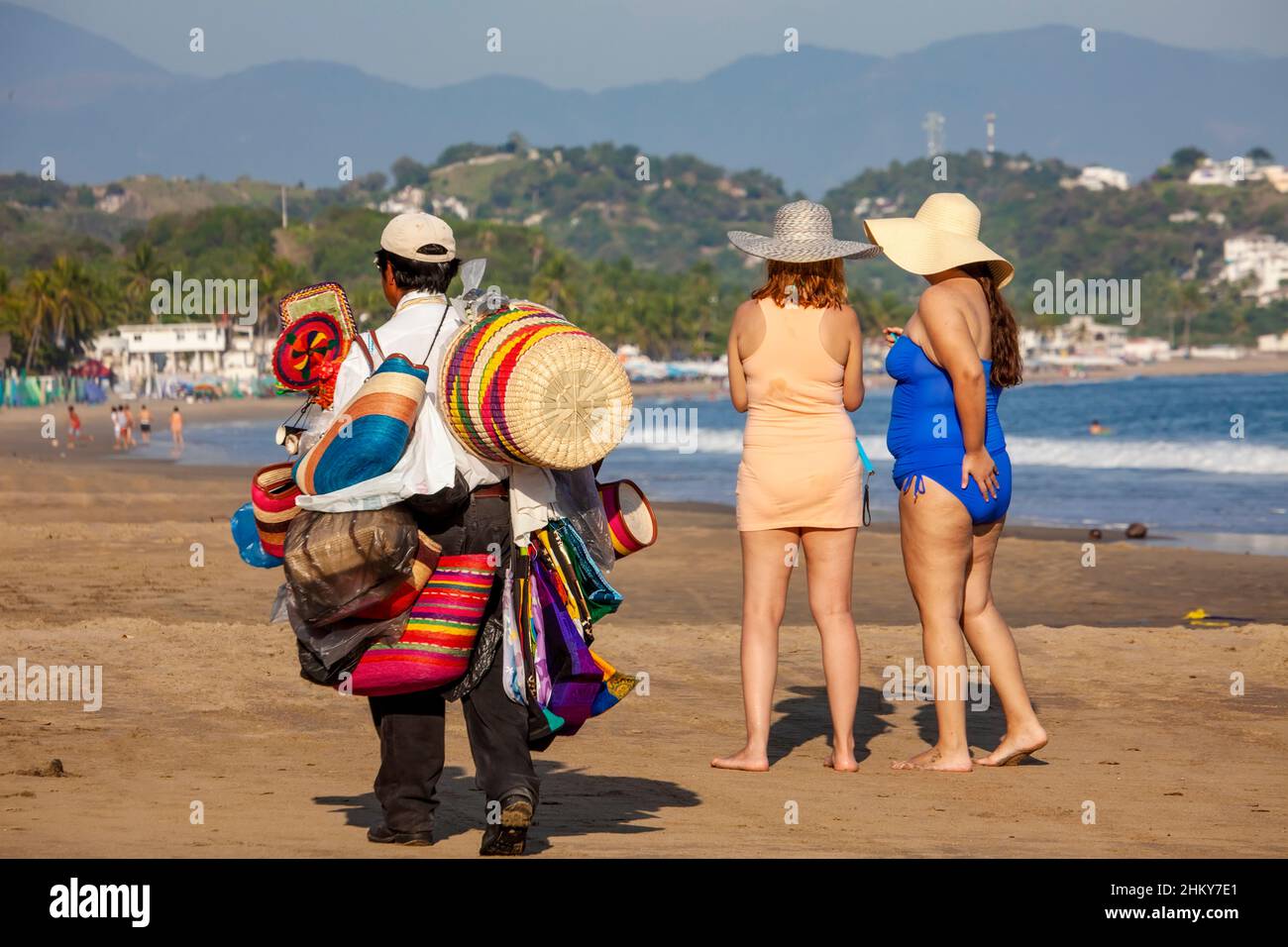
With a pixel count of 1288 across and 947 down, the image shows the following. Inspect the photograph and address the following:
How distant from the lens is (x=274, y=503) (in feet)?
17.2

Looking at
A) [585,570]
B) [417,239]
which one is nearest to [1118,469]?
[585,570]

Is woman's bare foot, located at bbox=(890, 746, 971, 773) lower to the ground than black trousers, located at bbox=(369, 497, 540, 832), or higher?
lower

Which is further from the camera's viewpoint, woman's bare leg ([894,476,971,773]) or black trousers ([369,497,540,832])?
woman's bare leg ([894,476,971,773])

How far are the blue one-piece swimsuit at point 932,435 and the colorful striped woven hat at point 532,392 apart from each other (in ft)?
5.96

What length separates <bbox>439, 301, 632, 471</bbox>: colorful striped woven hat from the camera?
5.07m

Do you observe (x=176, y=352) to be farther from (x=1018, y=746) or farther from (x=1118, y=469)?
(x=1018, y=746)

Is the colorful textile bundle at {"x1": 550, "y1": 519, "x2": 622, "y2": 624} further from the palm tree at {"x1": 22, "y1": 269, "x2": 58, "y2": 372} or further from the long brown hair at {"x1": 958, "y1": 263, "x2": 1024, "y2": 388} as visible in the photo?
the palm tree at {"x1": 22, "y1": 269, "x2": 58, "y2": 372}

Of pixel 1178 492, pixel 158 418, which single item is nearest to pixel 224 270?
pixel 158 418

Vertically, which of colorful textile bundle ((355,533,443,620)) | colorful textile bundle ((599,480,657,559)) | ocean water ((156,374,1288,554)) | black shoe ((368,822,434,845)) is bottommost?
ocean water ((156,374,1288,554))

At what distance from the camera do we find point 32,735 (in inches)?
285

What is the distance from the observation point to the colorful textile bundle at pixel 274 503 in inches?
206

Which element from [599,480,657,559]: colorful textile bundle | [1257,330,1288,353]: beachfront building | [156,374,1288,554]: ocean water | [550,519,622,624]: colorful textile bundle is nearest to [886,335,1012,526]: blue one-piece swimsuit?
[599,480,657,559]: colorful textile bundle

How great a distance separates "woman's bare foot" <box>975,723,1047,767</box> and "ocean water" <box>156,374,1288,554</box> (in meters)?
12.3

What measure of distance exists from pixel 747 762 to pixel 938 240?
221 cm
